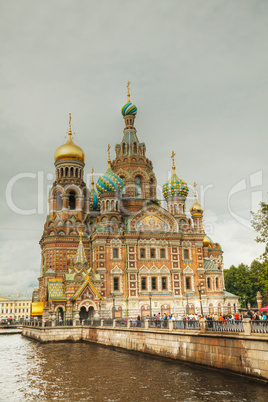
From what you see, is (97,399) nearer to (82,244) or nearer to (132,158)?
(82,244)

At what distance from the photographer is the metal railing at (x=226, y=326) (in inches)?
745

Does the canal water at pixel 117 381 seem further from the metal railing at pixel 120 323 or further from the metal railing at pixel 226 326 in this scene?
the metal railing at pixel 120 323

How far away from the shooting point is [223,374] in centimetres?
1838

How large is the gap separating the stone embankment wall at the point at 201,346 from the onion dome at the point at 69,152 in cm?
2678

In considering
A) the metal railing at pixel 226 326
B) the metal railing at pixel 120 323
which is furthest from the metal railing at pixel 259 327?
the metal railing at pixel 120 323

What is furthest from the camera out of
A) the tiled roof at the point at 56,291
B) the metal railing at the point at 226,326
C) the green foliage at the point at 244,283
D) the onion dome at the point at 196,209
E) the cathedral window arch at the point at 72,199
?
the green foliage at the point at 244,283

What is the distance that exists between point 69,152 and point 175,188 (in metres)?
15.3

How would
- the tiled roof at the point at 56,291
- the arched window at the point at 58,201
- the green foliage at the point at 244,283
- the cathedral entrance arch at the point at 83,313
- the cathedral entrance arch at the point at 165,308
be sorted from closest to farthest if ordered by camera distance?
the tiled roof at the point at 56,291
the cathedral entrance arch at the point at 83,313
the cathedral entrance arch at the point at 165,308
the arched window at the point at 58,201
the green foliage at the point at 244,283

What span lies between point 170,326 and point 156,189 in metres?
33.7

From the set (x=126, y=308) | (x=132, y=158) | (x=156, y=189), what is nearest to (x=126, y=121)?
(x=132, y=158)

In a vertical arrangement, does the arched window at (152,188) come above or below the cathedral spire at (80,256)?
above

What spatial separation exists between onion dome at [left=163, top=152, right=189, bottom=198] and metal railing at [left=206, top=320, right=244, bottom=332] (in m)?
32.7

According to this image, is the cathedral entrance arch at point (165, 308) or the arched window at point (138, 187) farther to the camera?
the arched window at point (138, 187)

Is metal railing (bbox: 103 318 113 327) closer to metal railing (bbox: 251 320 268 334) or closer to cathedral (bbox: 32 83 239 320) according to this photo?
cathedral (bbox: 32 83 239 320)
